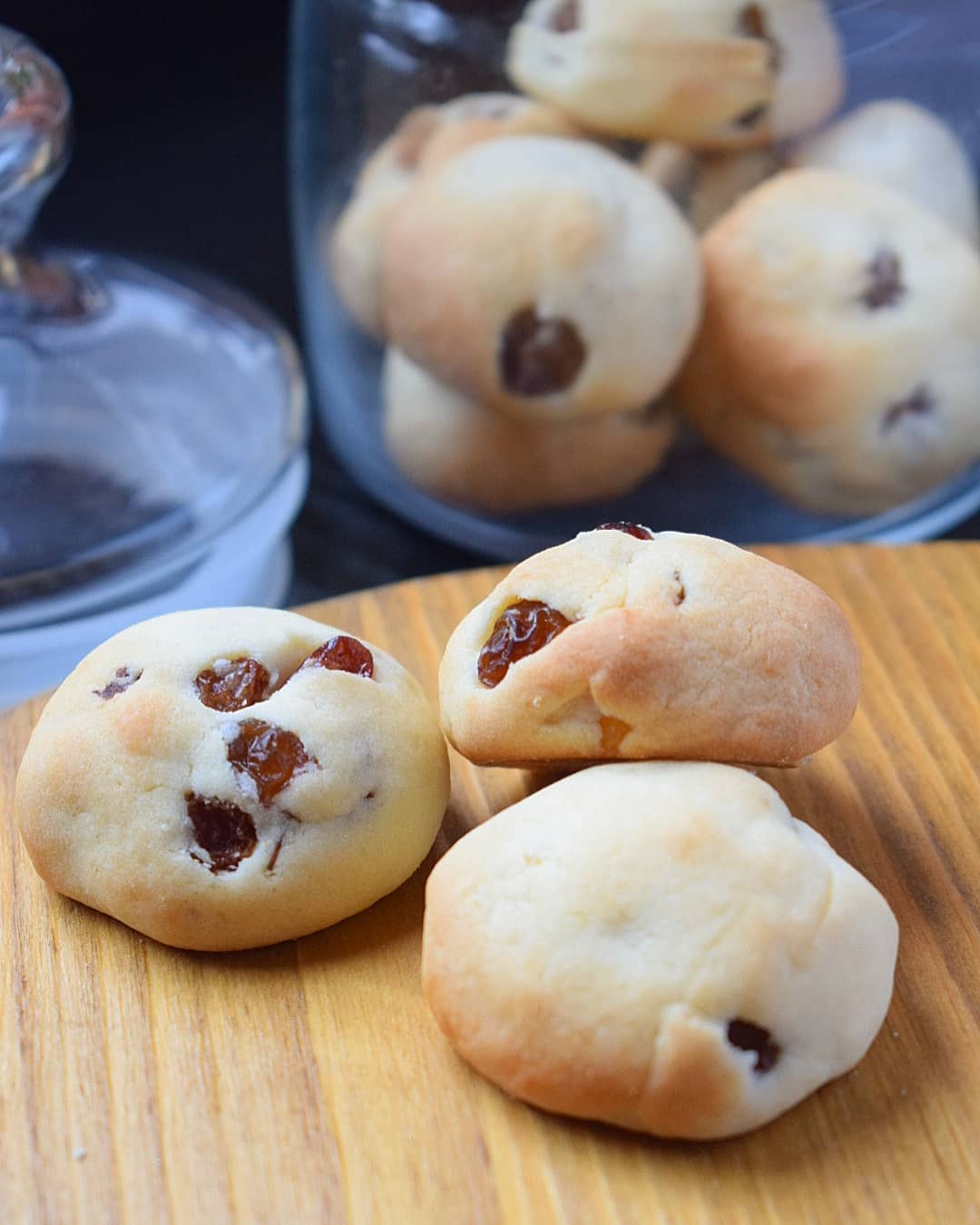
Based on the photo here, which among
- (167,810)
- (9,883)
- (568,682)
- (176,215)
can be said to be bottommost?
(176,215)

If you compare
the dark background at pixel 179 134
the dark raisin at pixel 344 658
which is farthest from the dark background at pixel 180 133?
the dark raisin at pixel 344 658

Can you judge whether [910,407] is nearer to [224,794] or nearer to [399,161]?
[399,161]

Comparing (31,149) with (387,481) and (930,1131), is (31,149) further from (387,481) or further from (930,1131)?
(930,1131)

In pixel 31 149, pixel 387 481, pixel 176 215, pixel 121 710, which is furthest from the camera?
pixel 176 215

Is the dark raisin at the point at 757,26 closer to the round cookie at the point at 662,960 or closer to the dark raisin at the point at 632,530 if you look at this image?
the dark raisin at the point at 632,530

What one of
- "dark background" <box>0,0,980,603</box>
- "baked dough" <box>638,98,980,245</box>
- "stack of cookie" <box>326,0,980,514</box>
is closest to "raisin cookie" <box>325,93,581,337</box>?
"stack of cookie" <box>326,0,980,514</box>

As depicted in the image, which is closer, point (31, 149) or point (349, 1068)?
point (349, 1068)

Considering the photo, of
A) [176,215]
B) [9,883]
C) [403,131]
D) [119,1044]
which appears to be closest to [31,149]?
[403,131]

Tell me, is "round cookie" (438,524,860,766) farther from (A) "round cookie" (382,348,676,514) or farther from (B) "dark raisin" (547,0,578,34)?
(B) "dark raisin" (547,0,578,34)
